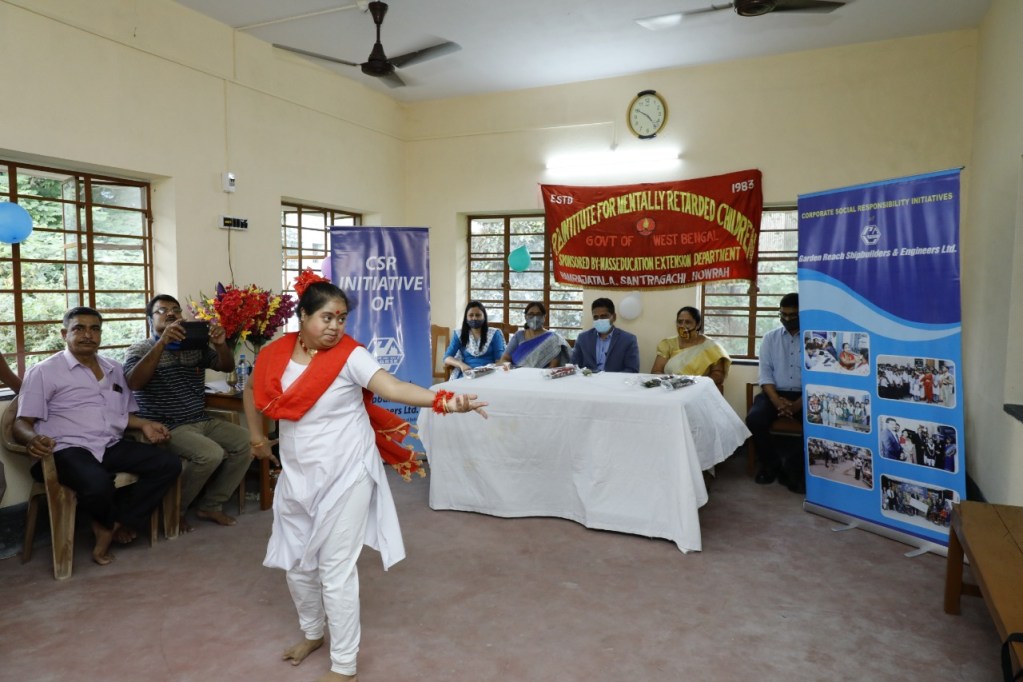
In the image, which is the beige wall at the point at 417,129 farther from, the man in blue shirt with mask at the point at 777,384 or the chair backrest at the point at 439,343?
the man in blue shirt with mask at the point at 777,384

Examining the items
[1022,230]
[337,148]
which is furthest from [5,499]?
[1022,230]

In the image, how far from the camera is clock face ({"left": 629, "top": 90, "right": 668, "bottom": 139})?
5699 mm

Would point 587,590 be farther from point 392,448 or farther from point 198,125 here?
point 198,125

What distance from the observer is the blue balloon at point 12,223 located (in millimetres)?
3299

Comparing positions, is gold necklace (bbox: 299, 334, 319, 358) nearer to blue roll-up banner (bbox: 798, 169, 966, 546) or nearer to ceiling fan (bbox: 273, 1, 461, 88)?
ceiling fan (bbox: 273, 1, 461, 88)

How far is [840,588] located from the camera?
9.84 ft

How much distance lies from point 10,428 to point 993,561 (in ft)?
13.9

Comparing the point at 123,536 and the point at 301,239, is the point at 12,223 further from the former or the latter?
the point at 301,239

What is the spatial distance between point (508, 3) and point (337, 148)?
7.13 ft

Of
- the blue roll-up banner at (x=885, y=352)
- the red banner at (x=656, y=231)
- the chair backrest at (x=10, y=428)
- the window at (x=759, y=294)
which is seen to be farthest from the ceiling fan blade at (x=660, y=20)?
the chair backrest at (x=10, y=428)

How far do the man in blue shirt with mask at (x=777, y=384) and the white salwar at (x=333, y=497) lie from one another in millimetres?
3187

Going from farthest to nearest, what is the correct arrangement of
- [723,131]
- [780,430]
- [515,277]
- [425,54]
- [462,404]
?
[515,277], [723,131], [780,430], [425,54], [462,404]

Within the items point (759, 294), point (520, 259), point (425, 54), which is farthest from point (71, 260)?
point (759, 294)

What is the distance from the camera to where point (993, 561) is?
7.31ft
